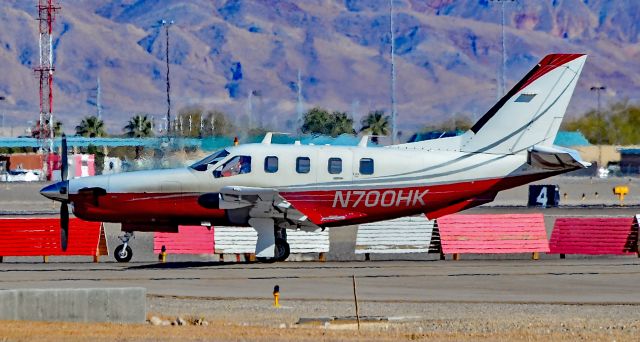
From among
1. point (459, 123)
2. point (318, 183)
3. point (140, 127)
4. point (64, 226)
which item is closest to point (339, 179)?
point (318, 183)

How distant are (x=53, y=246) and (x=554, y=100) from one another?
12977 millimetres

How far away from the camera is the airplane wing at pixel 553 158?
34684 millimetres

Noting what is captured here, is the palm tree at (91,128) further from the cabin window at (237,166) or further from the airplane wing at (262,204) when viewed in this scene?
the cabin window at (237,166)

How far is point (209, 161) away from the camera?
35.4 metres

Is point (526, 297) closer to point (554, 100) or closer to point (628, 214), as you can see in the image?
point (554, 100)

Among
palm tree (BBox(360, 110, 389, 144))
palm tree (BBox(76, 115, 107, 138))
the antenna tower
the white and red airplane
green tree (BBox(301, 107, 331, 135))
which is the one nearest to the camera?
the white and red airplane

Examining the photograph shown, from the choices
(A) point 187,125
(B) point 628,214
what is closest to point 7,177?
(A) point 187,125

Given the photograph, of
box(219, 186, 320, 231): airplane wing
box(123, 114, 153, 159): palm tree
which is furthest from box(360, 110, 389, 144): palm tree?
box(219, 186, 320, 231): airplane wing

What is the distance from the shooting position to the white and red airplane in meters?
35.2

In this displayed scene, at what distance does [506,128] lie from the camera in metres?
36.0

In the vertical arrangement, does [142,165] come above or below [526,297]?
above

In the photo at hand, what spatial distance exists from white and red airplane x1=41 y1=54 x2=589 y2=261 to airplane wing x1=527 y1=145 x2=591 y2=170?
3 cm

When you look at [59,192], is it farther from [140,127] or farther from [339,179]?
[140,127]

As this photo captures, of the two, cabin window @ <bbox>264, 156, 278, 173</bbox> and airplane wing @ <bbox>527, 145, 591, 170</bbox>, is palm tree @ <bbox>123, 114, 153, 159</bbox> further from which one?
airplane wing @ <bbox>527, 145, 591, 170</bbox>
